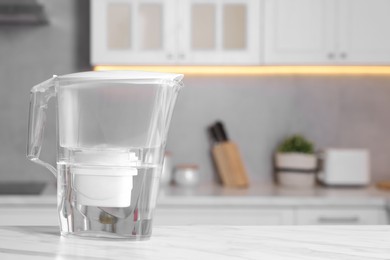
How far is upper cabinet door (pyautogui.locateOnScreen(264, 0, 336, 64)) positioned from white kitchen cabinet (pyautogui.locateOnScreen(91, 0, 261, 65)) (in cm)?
7

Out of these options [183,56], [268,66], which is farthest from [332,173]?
[183,56]

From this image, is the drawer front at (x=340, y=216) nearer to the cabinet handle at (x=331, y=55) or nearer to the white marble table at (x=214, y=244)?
the cabinet handle at (x=331, y=55)

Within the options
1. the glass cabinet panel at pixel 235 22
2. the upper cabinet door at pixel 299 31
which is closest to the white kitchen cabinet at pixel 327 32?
the upper cabinet door at pixel 299 31

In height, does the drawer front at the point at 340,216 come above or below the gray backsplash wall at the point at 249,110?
below

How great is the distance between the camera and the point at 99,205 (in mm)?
1181

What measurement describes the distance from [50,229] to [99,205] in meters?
0.20

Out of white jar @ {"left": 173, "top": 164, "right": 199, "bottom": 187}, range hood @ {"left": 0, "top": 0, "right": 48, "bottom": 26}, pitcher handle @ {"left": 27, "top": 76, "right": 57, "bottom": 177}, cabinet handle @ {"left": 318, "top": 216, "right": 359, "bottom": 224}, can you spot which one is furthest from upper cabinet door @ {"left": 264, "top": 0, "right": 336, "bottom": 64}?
pitcher handle @ {"left": 27, "top": 76, "right": 57, "bottom": 177}

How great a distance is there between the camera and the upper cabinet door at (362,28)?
3.12 m

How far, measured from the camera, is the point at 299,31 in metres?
3.13

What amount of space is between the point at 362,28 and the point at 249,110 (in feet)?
2.34

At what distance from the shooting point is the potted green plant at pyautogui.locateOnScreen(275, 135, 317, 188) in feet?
10.7

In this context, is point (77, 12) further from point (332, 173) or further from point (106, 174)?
point (106, 174)

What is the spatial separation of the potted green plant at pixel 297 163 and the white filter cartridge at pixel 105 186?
2153 millimetres

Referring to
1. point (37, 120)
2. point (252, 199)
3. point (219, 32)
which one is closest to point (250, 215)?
point (252, 199)
